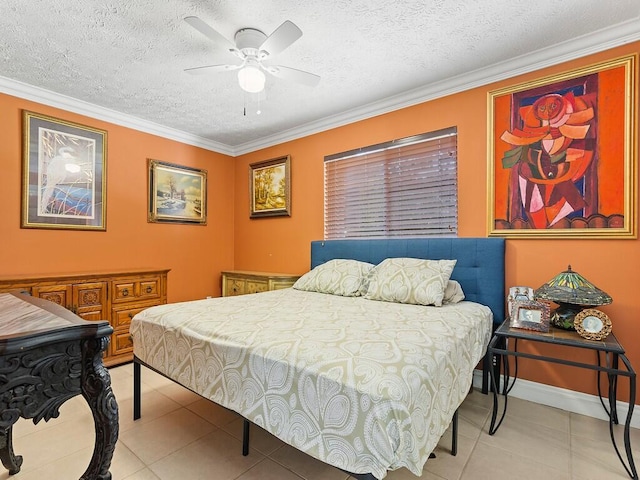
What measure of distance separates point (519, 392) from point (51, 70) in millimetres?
4623

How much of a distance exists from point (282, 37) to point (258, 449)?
242 cm

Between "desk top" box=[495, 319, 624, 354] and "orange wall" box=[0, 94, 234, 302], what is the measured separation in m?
3.67

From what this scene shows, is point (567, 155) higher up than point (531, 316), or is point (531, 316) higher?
point (567, 155)

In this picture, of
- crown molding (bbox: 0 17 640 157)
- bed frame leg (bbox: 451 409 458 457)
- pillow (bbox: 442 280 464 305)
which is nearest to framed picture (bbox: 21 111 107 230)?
crown molding (bbox: 0 17 640 157)

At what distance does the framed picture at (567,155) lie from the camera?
2100 mm

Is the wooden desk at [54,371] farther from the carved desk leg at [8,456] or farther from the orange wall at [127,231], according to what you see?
the orange wall at [127,231]

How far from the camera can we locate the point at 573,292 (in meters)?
1.90

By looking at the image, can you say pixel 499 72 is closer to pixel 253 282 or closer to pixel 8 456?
pixel 253 282

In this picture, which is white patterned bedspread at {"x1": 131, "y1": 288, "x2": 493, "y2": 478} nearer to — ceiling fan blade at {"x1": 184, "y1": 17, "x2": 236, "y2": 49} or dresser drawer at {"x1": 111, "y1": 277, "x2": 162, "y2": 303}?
dresser drawer at {"x1": 111, "y1": 277, "x2": 162, "y2": 303}

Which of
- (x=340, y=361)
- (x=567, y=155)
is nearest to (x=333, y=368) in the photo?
(x=340, y=361)

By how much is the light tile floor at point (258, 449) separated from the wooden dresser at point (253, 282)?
5.00ft

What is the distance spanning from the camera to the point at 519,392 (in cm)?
243

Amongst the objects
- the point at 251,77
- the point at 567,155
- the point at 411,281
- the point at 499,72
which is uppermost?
the point at 499,72

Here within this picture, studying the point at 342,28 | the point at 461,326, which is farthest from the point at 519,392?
the point at 342,28
